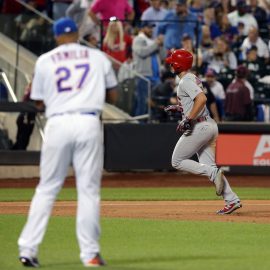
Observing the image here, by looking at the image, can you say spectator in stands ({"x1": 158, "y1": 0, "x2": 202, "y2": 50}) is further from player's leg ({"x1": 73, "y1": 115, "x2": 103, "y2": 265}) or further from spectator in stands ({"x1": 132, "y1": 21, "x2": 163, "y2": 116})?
player's leg ({"x1": 73, "y1": 115, "x2": 103, "y2": 265})

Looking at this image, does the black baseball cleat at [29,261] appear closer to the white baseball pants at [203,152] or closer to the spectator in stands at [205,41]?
the white baseball pants at [203,152]

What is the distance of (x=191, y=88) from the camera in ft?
44.4

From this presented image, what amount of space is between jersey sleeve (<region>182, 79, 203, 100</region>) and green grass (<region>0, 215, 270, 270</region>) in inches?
67.5

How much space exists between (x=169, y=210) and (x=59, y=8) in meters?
10.8

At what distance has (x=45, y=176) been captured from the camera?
877 centimetres

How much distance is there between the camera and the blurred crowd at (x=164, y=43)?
74.8ft

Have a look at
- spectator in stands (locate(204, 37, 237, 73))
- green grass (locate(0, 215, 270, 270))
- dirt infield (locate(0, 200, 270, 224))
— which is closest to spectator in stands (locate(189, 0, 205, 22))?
spectator in stands (locate(204, 37, 237, 73))

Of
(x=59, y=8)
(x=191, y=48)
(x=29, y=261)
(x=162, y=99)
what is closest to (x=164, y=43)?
(x=191, y=48)

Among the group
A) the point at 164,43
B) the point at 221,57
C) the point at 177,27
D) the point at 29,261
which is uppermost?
the point at 177,27

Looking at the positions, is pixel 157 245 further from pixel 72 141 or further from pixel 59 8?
pixel 59 8

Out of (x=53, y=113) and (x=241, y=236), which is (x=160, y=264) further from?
(x=241, y=236)

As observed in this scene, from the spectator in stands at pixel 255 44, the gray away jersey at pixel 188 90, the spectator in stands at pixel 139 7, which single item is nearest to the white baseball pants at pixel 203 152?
the gray away jersey at pixel 188 90

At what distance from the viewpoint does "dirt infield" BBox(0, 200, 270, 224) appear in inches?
543

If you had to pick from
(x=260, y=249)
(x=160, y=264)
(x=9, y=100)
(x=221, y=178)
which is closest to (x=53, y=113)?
(x=160, y=264)
